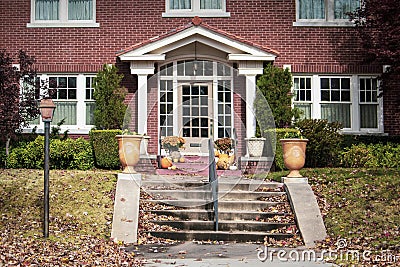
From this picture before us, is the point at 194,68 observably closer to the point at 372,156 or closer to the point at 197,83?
the point at 197,83

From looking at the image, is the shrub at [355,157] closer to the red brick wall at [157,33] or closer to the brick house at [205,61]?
the brick house at [205,61]

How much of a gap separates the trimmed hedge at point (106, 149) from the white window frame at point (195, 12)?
4.25m

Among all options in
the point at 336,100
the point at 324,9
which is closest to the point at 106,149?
the point at 336,100

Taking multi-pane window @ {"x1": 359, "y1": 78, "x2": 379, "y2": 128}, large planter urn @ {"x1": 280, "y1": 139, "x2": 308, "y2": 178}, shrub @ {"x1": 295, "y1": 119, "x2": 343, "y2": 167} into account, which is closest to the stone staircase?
large planter urn @ {"x1": 280, "y1": 139, "x2": 308, "y2": 178}

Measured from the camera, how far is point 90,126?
56.5ft

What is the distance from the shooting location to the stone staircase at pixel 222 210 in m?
9.91

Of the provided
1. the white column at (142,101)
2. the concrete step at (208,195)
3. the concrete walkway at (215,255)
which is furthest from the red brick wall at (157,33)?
the concrete walkway at (215,255)

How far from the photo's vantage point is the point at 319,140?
1520cm

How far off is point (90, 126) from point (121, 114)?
1349mm

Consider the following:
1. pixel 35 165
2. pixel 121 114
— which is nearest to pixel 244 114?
pixel 121 114

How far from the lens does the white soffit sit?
16125mm

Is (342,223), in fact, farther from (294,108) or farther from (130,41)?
(130,41)

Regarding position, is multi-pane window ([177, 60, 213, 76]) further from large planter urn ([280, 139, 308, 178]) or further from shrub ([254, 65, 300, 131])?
large planter urn ([280, 139, 308, 178])

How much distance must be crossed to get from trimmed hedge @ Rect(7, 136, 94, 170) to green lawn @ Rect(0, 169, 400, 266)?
2267mm
